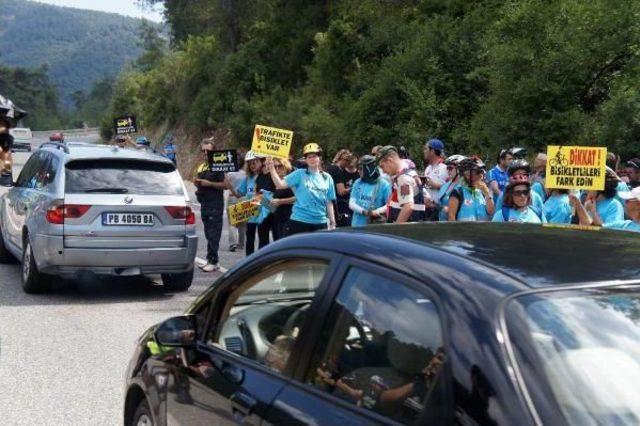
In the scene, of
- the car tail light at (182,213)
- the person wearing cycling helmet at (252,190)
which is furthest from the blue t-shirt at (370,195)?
the person wearing cycling helmet at (252,190)

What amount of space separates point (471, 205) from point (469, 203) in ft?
0.09

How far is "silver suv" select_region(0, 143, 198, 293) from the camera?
9.82 m

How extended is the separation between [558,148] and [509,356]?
625 cm

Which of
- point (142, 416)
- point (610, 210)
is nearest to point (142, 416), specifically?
point (142, 416)

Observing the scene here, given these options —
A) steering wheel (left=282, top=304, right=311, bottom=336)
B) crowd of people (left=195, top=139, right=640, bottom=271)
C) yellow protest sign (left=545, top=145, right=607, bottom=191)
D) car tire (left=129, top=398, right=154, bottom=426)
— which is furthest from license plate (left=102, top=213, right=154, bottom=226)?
steering wheel (left=282, top=304, right=311, bottom=336)

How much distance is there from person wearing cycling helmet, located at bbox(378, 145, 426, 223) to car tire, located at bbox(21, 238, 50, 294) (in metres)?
4.03

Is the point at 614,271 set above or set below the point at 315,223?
above

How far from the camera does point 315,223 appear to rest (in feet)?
32.8

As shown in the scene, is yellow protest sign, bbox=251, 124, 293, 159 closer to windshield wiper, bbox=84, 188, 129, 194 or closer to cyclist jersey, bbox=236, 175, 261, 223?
cyclist jersey, bbox=236, 175, 261, 223

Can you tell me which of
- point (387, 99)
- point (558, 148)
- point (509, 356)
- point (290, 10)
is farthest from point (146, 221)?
point (290, 10)

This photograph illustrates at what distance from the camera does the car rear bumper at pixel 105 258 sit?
979 centimetres

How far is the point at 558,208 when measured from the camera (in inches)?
338

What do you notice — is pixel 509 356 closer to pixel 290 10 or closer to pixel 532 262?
pixel 532 262

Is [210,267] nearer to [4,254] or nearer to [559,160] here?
[4,254]
